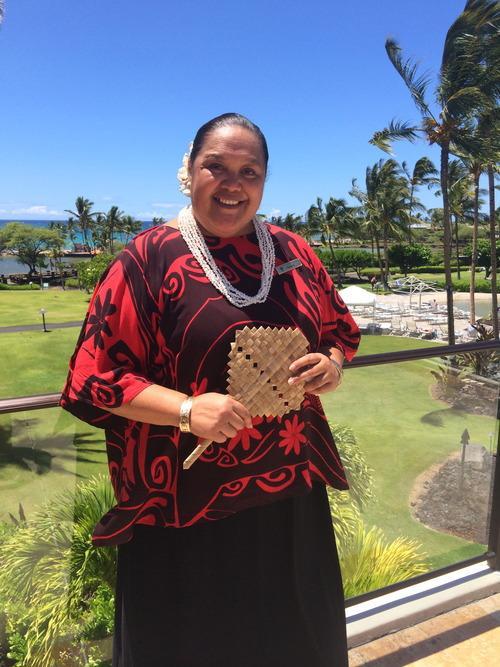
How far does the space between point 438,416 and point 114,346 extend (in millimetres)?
1847

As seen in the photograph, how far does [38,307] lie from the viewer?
4066cm

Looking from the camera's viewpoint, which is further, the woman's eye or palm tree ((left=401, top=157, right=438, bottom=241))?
palm tree ((left=401, top=157, right=438, bottom=241))

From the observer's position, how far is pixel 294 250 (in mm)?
1321

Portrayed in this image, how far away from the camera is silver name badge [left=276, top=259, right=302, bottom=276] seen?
4.04ft

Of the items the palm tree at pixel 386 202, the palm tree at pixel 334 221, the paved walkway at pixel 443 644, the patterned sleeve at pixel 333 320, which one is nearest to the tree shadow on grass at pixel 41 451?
the patterned sleeve at pixel 333 320

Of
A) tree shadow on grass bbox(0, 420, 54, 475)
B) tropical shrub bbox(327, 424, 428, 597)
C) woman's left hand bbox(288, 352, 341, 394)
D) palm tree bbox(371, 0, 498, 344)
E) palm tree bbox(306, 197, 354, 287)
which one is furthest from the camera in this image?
palm tree bbox(306, 197, 354, 287)

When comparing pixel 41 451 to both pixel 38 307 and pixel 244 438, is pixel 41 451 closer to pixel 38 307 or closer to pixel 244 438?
pixel 244 438

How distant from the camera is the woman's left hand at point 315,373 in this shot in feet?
3.65

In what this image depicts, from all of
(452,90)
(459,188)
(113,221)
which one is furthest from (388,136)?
(113,221)

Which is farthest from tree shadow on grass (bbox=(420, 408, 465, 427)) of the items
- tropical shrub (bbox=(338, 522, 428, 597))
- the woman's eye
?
the woman's eye

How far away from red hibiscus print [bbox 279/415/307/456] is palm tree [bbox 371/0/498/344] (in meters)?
19.3

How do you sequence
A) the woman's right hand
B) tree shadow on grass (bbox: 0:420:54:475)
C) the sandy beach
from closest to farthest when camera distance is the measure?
the woman's right hand < tree shadow on grass (bbox: 0:420:54:475) < the sandy beach

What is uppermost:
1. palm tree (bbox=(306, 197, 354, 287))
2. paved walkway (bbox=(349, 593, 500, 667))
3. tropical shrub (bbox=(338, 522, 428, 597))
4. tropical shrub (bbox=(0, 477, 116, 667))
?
palm tree (bbox=(306, 197, 354, 287))

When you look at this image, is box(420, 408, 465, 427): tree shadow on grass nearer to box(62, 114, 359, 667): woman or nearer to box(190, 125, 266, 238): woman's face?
box(62, 114, 359, 667): woman
